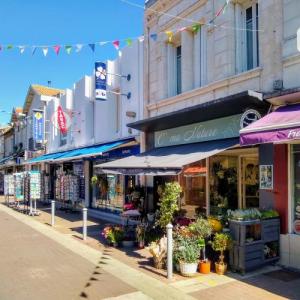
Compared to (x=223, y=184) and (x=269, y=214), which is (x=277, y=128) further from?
(x=223, y=184)

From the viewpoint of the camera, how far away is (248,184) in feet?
34.1

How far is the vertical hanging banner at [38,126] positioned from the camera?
83.0 feet

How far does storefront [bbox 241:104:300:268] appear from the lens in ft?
24.7

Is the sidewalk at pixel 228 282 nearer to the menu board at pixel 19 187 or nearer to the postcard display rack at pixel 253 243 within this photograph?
the postcard display rack at pixel 253 243

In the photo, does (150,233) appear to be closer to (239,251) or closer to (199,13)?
(239,251)

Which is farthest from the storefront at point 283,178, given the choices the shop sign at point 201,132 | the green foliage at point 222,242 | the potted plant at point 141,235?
the potted plant at point 141,235

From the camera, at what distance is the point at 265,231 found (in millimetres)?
7777

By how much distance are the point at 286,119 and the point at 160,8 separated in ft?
24.8

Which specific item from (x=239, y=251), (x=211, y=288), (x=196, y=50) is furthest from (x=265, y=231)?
(x=196, y=50)

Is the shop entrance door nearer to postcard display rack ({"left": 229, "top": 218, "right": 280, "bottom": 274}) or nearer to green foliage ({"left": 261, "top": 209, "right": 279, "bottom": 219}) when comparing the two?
green foliage ({"left": 261, "top": 209, "right": 279, "bottom": 219})

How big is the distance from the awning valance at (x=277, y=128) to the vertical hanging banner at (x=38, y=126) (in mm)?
20004

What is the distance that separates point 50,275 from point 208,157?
210 inches

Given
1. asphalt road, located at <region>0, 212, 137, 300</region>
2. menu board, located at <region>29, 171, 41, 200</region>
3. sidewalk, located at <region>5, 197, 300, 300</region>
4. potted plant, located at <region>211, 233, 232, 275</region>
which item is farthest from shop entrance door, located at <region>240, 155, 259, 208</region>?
menu board, located at <region>29, 171, 41, 200</region>

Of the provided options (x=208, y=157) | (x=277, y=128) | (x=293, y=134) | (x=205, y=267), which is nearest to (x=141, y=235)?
(x=205, y=267)
